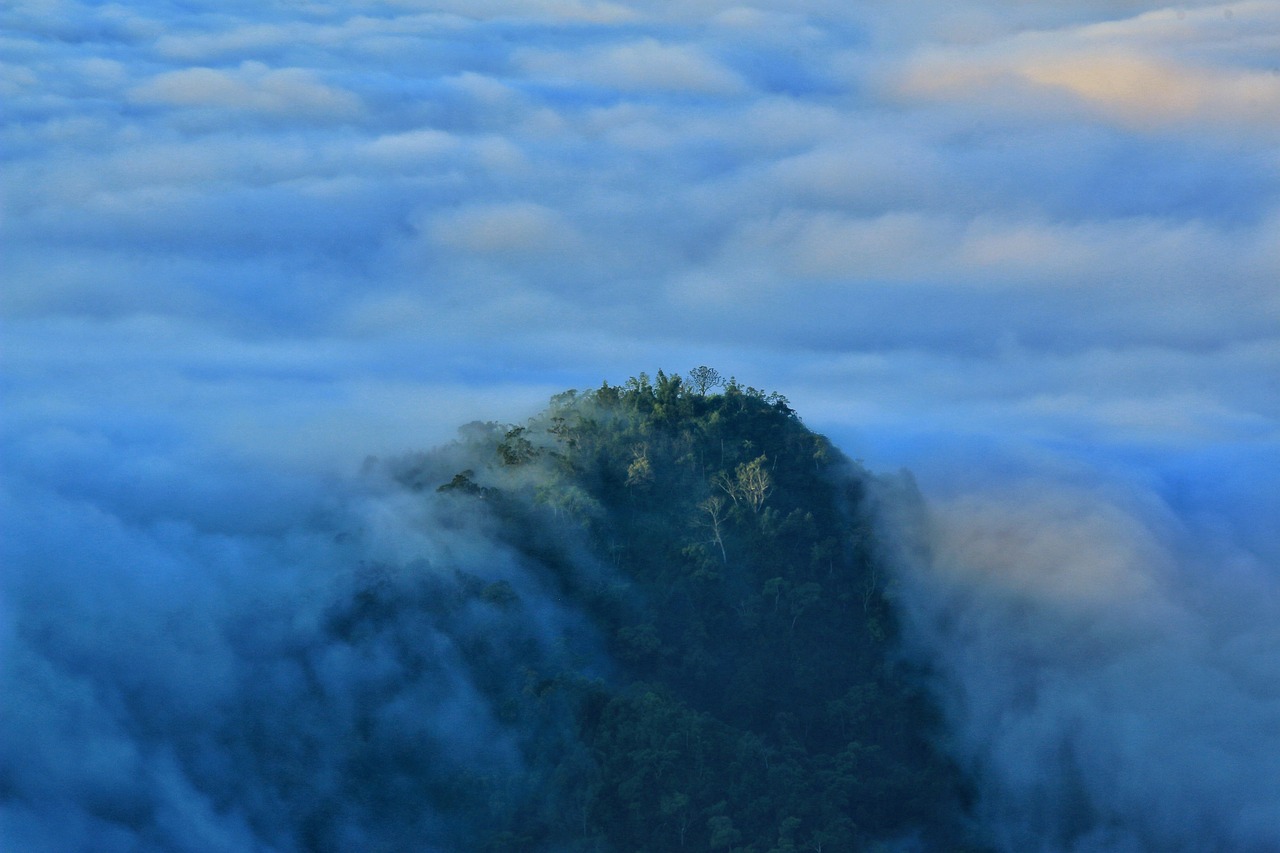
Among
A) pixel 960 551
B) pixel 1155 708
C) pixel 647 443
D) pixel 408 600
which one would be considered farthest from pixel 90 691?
pixel 1155 708

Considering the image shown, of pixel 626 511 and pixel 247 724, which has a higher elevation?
pixel 626 511

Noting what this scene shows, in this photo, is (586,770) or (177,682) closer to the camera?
(586,770)

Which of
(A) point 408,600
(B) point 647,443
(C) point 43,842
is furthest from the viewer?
(B) point 647,443

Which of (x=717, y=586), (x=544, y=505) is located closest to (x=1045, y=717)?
(x=717, y=586)

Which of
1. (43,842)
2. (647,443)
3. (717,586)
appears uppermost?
(647,443)

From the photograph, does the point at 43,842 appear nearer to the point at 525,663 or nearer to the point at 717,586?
the point at 525,663

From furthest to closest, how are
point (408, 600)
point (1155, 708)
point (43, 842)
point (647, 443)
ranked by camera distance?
point (1155, 708) < point (647, 443) < point (408, 600) < point (43, 842)

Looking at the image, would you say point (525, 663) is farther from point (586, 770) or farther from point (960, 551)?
point (960, 551)
